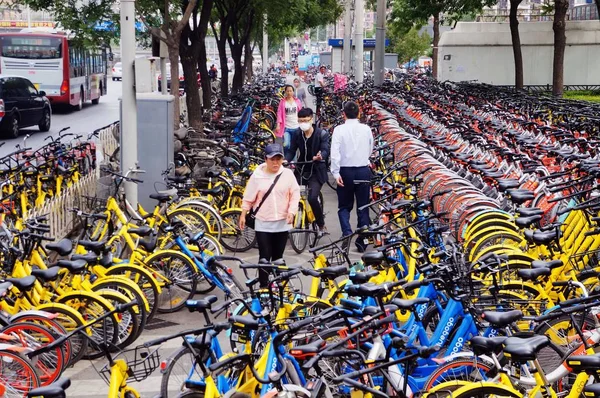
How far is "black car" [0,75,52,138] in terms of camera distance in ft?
79.3

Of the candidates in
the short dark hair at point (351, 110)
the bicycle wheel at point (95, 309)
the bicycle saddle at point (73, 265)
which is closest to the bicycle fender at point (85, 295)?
the bicycle wheel at point (95, 309)

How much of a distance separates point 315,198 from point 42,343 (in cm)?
509

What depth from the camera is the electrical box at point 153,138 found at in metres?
12.1

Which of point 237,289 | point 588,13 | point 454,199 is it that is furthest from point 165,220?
point 588,13

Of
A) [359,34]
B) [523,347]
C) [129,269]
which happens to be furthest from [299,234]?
[359,34]

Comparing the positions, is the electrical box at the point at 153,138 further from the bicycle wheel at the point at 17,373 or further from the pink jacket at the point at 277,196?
the bicycle wheel at the point at 17,373

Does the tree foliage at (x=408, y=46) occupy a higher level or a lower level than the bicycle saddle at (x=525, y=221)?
higher

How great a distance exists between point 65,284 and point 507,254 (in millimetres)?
3268

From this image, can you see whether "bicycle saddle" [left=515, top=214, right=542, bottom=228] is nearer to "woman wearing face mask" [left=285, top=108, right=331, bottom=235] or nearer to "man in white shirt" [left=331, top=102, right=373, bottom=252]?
"man in white shirt" [left=331, top=102, right=373, bottom=252]

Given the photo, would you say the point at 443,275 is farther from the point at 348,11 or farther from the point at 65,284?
the point at 348,11

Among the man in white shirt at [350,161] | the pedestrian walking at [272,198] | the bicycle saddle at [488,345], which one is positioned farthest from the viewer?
the man in white shirt at [350,161]

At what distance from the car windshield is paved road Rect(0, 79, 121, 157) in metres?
2.09

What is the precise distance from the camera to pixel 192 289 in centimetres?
825

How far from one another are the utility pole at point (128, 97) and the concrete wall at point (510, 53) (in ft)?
88.6
